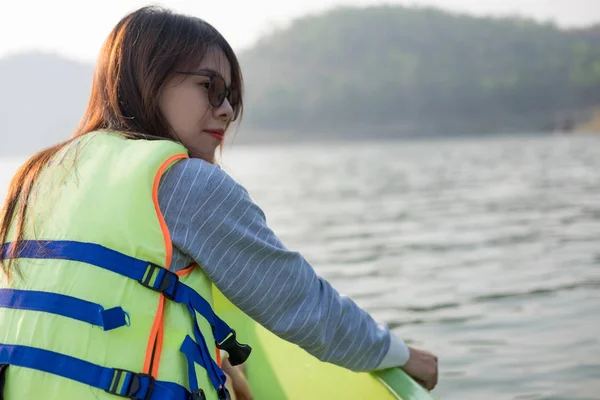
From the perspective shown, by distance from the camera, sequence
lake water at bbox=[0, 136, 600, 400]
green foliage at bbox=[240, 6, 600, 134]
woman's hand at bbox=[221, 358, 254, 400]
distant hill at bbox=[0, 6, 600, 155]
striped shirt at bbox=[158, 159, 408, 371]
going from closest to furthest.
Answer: striped shirt at bbox=[158, 159, 408, 371] < woman's hand at bbox=[221, 358, 254, 400] < lake water at bbox=[0, 136, 600, 400] < distant hill at bbox=[0, 6, 600, 155] < green foliage at bbox=[240, 6, 600, 134]

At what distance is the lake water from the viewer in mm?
4105

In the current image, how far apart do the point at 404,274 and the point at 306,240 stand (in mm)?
3073

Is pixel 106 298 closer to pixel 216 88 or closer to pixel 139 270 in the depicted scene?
pixel 139 270

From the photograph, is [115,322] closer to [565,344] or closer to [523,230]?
[565,344]

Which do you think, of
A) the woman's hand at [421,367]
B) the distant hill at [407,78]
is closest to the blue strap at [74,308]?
the woman's hand at [421,367]

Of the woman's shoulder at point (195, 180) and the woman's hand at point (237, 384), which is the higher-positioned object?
the woman's shoulder at point (195, 180)

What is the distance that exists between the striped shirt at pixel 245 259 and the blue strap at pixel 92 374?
23cm

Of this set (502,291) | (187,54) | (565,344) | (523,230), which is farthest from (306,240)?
(187,54)

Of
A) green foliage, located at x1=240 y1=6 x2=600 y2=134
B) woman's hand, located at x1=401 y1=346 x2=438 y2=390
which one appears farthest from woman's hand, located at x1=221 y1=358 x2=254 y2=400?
green foliage, located at x1=240 y1=6 x2=600 y2=134

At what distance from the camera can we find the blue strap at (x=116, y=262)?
1432 millimetres

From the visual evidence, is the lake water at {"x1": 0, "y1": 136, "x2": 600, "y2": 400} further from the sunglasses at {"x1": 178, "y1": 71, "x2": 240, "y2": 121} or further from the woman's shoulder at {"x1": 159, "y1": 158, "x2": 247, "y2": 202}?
the woman's shoulder at {"x1": 159, "y1": 158, "x2": 247, "y2": 202}

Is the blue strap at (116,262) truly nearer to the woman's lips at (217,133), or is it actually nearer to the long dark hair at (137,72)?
the long dark hair at (137,72)

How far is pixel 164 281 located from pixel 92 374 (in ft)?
0.69

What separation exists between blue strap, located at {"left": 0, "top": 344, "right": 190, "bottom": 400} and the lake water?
25.2 inches
